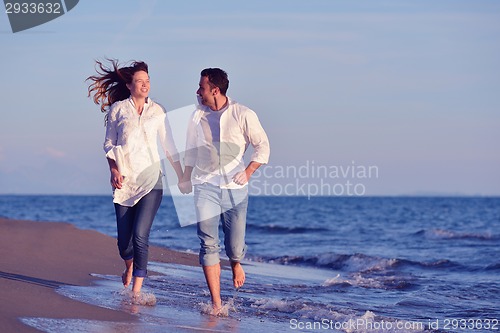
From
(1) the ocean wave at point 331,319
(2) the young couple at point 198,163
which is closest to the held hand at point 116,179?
(2) the young couple at point 198,163

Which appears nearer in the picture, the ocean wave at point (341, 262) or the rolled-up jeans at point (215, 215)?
the rolled-up jeans at point (215, 215)

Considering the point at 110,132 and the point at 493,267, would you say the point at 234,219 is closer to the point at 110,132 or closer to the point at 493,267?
the point at 110,132

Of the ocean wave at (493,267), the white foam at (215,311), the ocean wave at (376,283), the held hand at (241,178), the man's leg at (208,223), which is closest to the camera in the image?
the held hand at (241,178)

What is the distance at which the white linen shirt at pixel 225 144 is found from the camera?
19.6 feet

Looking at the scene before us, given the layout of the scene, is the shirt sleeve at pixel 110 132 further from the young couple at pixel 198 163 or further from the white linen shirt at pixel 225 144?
the white linen shirt at pixel 225 144

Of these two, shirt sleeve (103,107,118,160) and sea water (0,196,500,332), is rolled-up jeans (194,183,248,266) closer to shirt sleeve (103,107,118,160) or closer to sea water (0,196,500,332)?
sea water (0,196,500,332)

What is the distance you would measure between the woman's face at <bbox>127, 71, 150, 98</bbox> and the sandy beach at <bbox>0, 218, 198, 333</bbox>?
171cm

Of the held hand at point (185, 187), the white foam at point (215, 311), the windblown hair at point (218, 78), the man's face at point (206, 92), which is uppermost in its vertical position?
the windblown hair at point (218, 78)

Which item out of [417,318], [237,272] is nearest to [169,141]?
[237,272]

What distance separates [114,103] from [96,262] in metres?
3.63

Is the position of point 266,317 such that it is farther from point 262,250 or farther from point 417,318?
point 262,250

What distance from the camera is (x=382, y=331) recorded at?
20.4ft

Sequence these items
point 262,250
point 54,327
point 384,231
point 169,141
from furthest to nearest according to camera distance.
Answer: point 384,231
point 262,250
point 169,141
point 54,327

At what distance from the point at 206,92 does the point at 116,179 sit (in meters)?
1.06
